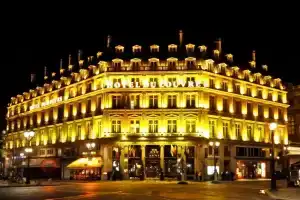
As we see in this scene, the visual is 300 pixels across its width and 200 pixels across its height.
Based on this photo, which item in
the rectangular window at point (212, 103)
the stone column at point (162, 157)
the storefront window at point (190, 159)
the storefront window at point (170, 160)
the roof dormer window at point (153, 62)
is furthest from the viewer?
the rectangular window at point (212, 103)

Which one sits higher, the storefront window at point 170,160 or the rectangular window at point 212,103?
the rectangular window at point 212,103

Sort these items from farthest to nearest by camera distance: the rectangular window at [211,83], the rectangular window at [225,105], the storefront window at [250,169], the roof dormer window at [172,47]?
1. the storefront window at [250,169]
2. the rectangular window at [225,105]
3. the roof dormer window at [172,47]
4. the rectangular window at [211,83]

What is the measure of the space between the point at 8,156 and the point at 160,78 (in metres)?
52.5

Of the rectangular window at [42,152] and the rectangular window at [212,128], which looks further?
the rectangular window at [42,152]

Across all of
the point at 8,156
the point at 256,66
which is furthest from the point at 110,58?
the point at 8,156

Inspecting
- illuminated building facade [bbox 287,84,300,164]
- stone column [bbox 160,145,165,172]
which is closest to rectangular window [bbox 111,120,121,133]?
stone column [bbox 160,145,165,172]

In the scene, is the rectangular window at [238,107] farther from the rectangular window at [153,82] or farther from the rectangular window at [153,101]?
the rectangular window at [153,82]

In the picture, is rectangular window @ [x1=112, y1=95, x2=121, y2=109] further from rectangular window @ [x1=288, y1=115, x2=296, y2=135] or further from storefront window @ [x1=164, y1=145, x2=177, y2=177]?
rectangular window @ [x1=288, y1=115, x2=296, y2=135]

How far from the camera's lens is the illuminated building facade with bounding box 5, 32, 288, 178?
71.3m

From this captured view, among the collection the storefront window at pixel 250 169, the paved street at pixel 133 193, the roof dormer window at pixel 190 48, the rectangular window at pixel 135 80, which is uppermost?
the roof dormer window at pixel 190 48

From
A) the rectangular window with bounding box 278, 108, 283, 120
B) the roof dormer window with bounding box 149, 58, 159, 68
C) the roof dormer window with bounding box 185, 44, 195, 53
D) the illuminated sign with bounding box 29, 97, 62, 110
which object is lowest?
the rectangular window with bounding box 278, 108, 283, 120

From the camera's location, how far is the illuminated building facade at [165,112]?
71.3m

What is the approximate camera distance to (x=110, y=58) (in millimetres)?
76000

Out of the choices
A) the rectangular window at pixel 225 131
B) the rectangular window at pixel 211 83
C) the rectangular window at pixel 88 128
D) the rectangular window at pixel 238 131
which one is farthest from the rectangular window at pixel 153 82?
the rectangular window at pixel 238 131
